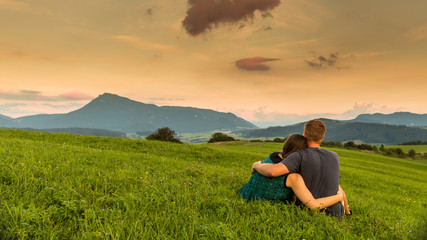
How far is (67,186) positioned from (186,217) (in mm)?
2962

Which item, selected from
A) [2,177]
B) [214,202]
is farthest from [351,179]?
[2,177]

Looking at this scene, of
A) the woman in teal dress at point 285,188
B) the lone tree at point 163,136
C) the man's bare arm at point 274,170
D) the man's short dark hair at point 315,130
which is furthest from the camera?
the lone tree at point 163,136

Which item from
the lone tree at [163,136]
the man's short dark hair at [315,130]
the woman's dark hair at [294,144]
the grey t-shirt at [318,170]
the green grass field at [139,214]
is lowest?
the lone tree at [163,136]

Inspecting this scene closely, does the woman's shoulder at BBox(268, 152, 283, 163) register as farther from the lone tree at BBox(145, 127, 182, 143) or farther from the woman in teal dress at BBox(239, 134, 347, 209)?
the lone tree at BBox(145, 127, 182, 143)

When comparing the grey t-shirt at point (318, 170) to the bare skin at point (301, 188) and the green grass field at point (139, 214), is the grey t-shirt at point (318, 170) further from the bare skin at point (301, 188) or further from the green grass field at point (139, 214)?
the green grass field at point (139, 214)

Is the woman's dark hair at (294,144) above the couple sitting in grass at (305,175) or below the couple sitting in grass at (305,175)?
above

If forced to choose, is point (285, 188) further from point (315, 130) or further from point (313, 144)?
point (315, 130)

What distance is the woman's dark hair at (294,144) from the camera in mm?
5375

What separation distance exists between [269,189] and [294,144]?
1.33 m

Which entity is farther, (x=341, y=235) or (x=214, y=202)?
(x=214, y=202)

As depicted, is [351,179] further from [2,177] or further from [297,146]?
[2,177]

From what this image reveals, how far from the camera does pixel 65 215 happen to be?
3795 millimetres

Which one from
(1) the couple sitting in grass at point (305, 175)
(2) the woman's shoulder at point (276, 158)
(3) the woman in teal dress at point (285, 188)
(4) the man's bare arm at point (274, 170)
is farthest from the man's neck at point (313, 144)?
(4) the man's bare arm at point (274, 170)

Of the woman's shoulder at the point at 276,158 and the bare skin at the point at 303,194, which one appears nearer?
the bare skin at the point at 303,194
